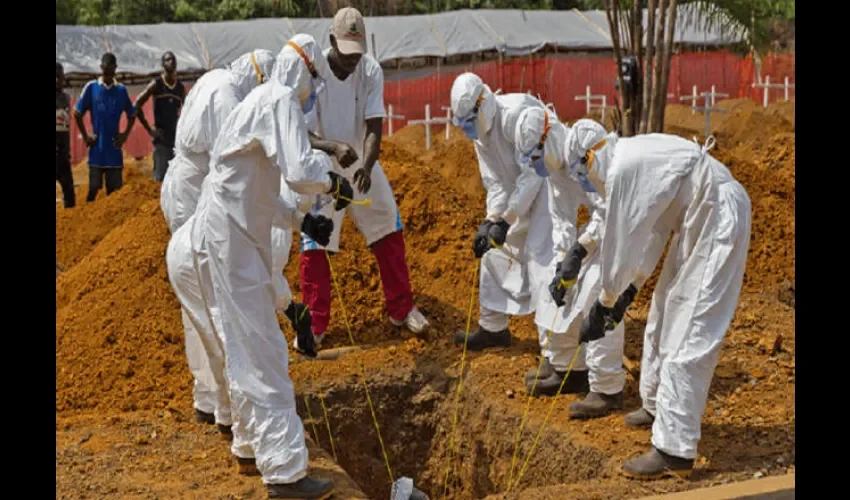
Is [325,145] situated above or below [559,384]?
above

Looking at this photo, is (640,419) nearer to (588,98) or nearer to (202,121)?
(202,121)

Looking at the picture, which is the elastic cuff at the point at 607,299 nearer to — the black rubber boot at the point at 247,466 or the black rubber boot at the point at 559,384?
the black rubber boot at the point at 559,384

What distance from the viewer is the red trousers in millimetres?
7984

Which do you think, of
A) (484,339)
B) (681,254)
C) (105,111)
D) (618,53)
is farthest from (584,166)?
(105,111)

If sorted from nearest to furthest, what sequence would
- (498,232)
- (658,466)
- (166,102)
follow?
(658,466), (498,232), (166,102)

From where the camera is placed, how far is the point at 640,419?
6.51 metres

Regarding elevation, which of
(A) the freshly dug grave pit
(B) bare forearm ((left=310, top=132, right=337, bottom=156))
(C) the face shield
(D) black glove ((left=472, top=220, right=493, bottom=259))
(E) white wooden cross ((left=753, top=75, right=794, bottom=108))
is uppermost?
(E) white wooden cross ((left=753, top=75, right=794, bottom=108))

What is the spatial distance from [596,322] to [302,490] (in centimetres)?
182

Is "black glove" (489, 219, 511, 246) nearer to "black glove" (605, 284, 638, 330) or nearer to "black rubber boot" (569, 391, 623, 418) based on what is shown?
"black rubber boot" (569, 391, 623, 418)

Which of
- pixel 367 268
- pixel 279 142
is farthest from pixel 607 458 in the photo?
pixel 367 268

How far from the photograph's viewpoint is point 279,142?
531 centimetres

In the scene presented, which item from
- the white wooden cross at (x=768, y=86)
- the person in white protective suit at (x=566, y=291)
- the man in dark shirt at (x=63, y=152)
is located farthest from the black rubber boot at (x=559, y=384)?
the white wooden cross at (x=768, y=86)

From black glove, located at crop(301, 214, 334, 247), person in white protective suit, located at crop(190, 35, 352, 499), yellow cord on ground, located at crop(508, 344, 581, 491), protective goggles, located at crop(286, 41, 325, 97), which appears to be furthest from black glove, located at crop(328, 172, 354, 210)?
yellow cord on ground, located at crop(508, 344, 581, 491)

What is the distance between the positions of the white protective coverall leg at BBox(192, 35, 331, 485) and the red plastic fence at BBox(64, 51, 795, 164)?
1722 centimetres
